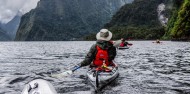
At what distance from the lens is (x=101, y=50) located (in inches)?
712

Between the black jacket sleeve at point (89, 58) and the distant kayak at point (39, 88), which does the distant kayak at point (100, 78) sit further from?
the distant kayak at point (39, 88)

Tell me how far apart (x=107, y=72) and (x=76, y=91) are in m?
2.08

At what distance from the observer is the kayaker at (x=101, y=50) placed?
1798 cm

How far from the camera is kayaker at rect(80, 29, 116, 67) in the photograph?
59.0 ft

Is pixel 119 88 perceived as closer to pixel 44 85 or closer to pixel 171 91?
pixel 171 91

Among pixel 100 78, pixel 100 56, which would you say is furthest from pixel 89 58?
pixel 100 78

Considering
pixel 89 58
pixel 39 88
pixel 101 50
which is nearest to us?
pixel 39 88

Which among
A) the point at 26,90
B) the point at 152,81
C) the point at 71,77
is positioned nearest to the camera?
the point at 26,90

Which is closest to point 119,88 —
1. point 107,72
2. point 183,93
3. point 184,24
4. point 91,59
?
point 107,72

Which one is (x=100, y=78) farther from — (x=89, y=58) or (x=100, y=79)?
(x=89, y=58)

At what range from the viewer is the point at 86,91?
657 inches

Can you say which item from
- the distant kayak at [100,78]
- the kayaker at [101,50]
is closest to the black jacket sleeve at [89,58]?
the kayaker at [101,50]

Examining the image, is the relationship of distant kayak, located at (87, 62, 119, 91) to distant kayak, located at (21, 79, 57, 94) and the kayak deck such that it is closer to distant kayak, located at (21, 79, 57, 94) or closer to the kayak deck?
the kayak deck

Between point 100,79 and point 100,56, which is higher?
point 100,56
